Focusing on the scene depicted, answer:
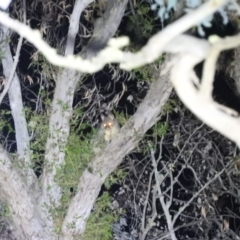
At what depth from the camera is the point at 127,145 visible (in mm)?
3699

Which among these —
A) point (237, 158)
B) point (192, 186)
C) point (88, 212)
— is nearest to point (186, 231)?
point (192, 186)


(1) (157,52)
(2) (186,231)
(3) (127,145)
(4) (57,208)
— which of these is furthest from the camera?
(2) (186,231)

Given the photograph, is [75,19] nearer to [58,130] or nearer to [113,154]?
[58,130]

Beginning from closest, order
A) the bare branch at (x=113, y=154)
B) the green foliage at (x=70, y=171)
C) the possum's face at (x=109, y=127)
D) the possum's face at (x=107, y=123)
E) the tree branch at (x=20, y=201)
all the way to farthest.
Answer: the bare branch at (x=113, y=154), the tree branch at (x=20, y=201), the green foliage at (x=70, y=171), the possum's face at (x=109, y=127), the possum's face at (x=107, y=123)

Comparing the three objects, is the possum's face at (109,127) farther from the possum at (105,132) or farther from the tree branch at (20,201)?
the tree branch at (20,201)

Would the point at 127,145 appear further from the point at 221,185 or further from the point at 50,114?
the point at 221,185

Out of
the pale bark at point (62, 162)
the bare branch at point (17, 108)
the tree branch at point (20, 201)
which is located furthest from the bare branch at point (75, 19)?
the tree branch at point (20, 201)

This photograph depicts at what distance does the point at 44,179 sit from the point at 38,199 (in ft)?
0.50

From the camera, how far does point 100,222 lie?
4.17 m

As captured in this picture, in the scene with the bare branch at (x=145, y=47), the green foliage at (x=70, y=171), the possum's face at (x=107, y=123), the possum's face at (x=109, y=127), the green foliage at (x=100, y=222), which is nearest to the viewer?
the bare branch at (x=145, y=47)

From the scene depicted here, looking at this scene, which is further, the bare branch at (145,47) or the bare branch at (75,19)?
the bare branch at (75,19)

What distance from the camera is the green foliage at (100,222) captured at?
4.06m

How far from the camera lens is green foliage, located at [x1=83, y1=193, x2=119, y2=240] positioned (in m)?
4.06

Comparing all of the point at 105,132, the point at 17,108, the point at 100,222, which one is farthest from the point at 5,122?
the point at 100,222
